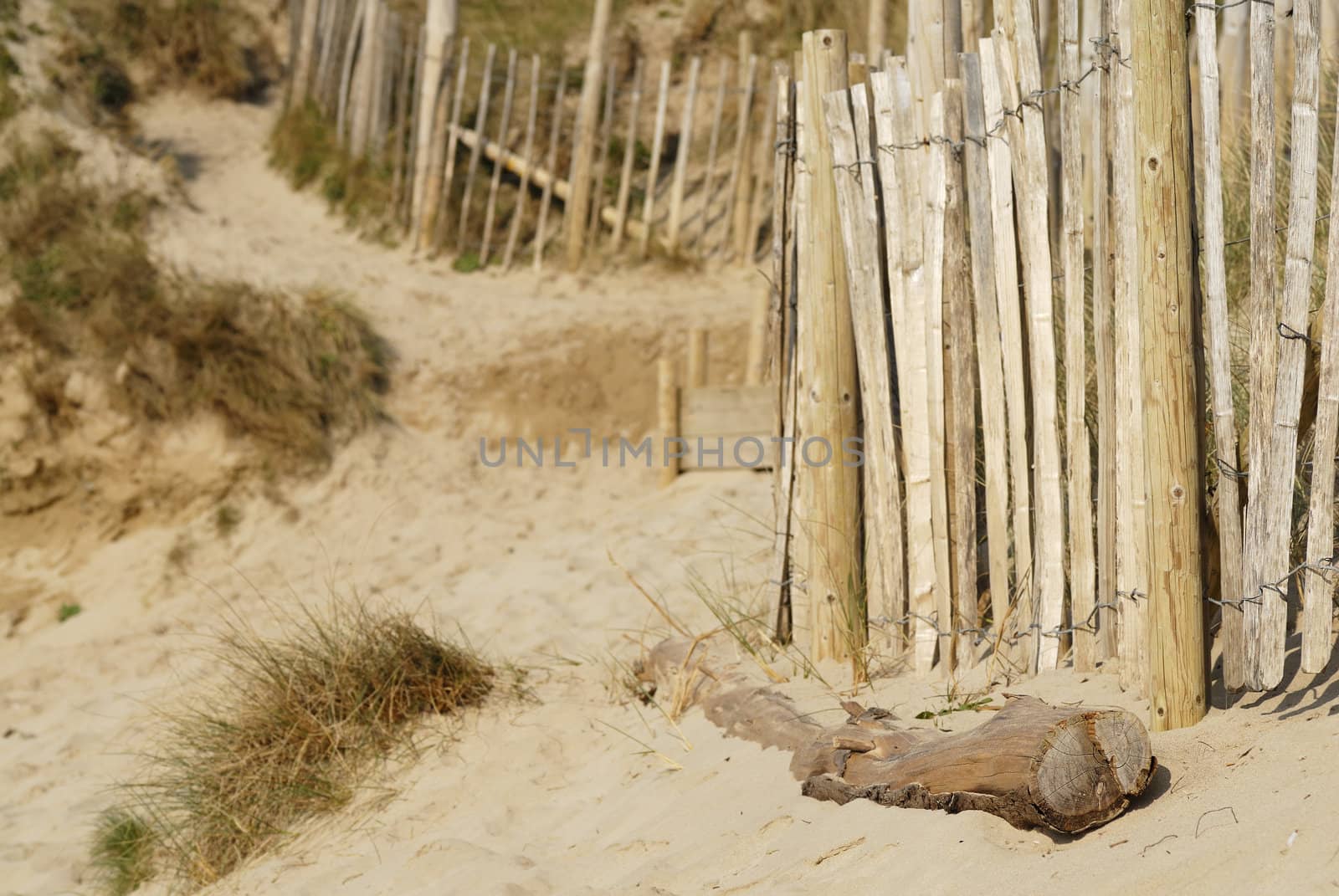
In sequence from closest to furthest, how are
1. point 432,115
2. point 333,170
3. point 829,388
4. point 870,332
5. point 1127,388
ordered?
point 1127,388 < point 870,332 < point 829,388 < point 432,115 < point 333,170

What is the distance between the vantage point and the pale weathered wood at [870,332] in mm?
3402

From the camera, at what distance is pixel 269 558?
6457 mm

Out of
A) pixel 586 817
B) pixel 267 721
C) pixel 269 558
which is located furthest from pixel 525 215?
pixel 586 817

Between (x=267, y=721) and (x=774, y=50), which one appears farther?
(x=774, y=50)

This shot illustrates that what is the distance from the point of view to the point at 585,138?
347 inches

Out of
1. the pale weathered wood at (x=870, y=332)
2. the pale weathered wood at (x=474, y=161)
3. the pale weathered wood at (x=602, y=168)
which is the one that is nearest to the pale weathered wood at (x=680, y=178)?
the pale weathered wood at (x=602, y=168)

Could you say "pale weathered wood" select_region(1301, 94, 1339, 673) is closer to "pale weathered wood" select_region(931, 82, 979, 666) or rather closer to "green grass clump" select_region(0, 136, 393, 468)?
"pale weathered wood" select_region(931, 82, 979, 666)

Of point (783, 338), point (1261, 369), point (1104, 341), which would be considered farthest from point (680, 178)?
point (1261, 369)

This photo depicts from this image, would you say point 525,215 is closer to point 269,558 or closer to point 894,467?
point 269,558

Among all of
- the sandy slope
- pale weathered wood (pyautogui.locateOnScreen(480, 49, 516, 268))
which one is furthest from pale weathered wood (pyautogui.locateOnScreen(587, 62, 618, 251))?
pale weathered wood (pyautogui.locateOnScreen(480, 49, 516, 268))

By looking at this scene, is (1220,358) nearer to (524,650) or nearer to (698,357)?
(524,650)

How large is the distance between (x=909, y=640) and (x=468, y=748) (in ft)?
4.66

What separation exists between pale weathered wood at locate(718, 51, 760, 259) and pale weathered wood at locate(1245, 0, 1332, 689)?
629cm

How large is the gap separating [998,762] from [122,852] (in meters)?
2.74
